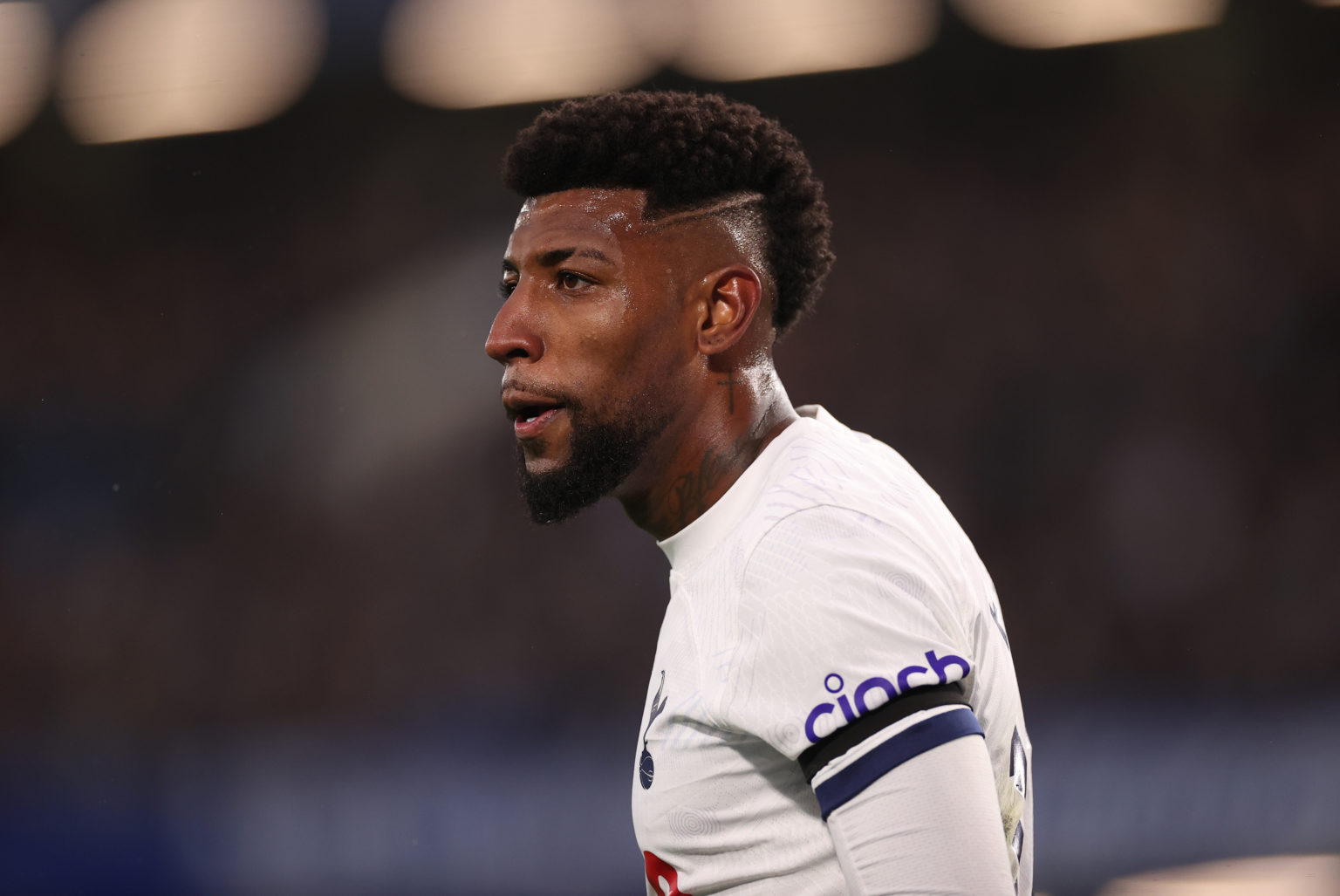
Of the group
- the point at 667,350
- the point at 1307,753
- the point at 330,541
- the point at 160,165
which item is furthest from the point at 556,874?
the point at 160,165

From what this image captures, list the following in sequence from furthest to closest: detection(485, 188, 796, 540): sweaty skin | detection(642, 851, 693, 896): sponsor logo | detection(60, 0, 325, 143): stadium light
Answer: detection(60, 0, 325, 143): stadium light
detection(485, 188, 796, 540): sweaty skin
detection(642, 851, 693, 896): sponsor logo

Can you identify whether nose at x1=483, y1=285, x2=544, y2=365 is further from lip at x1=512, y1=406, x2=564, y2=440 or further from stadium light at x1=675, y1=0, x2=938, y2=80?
stadium light at x1=675, y1=0, x2=938, y2=80

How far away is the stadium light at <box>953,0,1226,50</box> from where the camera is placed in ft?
Answer: 11.0

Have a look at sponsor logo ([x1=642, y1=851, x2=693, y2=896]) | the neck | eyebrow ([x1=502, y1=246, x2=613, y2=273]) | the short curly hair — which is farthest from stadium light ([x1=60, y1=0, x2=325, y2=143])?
sponsor logo ([x1=642, y1=851, x2=693, y2=896])

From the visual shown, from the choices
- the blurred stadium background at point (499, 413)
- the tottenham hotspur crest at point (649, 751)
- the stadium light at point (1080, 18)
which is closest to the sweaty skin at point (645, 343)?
the tottenham hotspur crest at point (649, 751)

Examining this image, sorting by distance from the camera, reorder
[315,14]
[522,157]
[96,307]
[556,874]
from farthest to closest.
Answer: [96,307], [315,14], [556,874], [522,157]

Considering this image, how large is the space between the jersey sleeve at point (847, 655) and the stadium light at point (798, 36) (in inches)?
109

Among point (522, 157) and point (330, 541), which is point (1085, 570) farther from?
point (522, 157)

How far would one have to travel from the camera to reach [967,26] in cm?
345

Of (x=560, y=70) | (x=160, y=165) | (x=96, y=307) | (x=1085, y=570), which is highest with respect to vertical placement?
(x=560, y=70)

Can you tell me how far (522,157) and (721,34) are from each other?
2379mm

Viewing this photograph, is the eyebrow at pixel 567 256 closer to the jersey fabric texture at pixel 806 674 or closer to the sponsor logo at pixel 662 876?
the jersey fabric texture at pixel 806 674

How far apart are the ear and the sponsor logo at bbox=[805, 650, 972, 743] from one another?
0.44m

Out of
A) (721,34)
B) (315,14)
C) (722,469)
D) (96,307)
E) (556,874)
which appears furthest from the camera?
(96,307)
